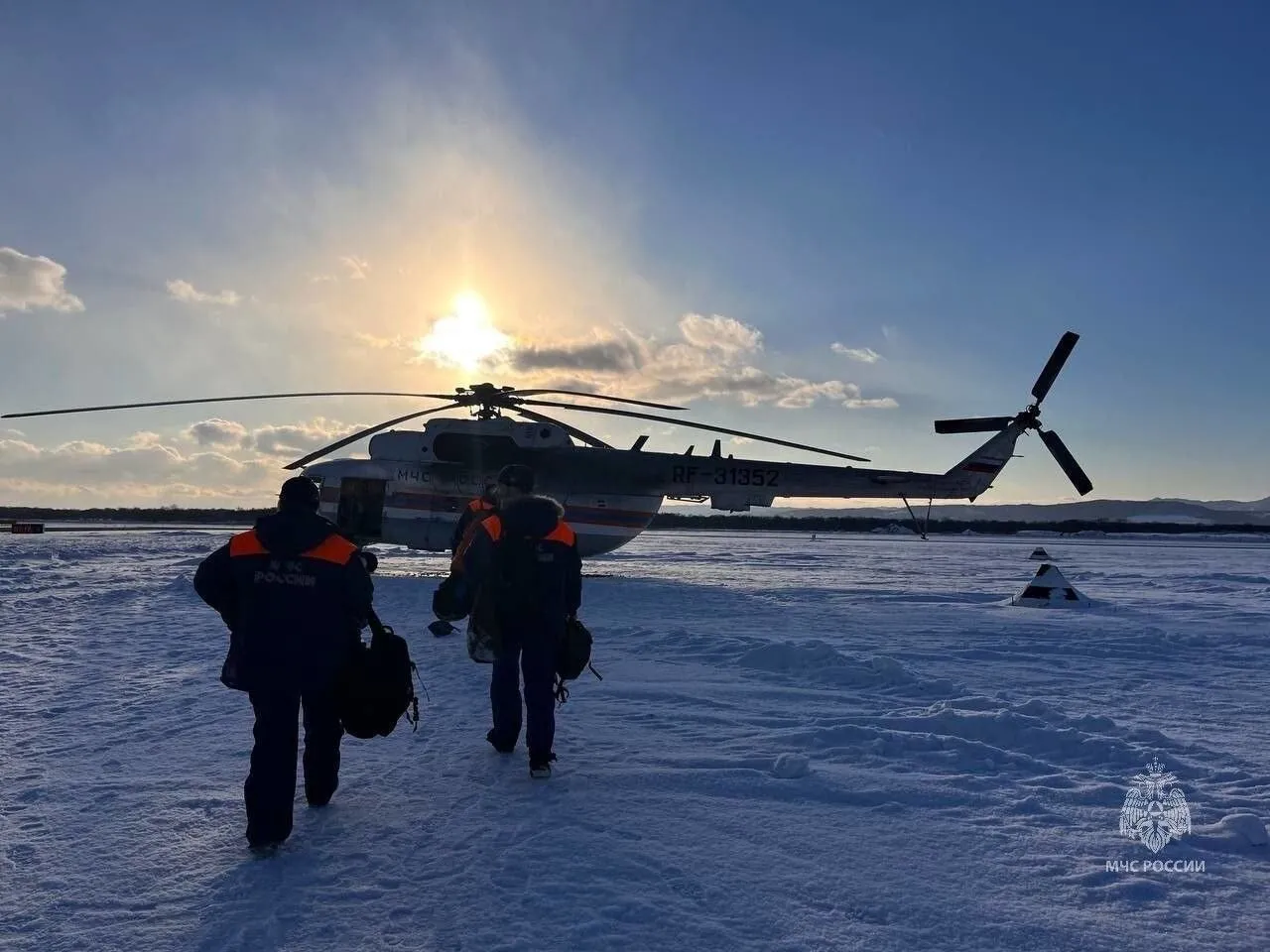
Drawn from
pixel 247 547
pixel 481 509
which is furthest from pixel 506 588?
pixel 481 509

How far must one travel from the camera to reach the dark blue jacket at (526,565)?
4.54m

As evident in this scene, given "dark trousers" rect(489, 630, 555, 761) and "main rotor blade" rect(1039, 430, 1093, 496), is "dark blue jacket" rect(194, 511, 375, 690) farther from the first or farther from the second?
"main rotor blade" rect(1039, 430, 1093, 496)

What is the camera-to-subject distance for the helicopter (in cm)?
1611

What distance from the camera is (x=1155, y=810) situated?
156 inches

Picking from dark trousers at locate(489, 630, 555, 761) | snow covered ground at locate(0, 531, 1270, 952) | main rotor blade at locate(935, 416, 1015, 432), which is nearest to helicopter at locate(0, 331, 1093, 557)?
main rotor blade at locate(935, 416, 1015, 432)

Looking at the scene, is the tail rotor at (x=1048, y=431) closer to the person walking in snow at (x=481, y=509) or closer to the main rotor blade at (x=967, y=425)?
the main rotor blade at (x=967, y=425)

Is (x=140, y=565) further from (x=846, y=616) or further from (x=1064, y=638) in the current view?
(x=1064, y=638)

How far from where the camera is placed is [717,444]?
16.8 meters

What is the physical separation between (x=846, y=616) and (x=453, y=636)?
5674 millimetres

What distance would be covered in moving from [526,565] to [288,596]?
1384 millimetres

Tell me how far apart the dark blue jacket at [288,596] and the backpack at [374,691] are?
0.16 metres

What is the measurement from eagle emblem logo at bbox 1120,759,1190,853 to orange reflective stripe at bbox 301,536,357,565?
13.1ft

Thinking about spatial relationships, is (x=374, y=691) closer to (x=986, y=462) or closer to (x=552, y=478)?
(x=552, y=478)

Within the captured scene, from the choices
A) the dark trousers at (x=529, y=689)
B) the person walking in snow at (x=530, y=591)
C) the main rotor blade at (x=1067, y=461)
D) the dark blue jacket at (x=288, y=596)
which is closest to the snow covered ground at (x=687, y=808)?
the dark trousers at (x=529, y=689)
